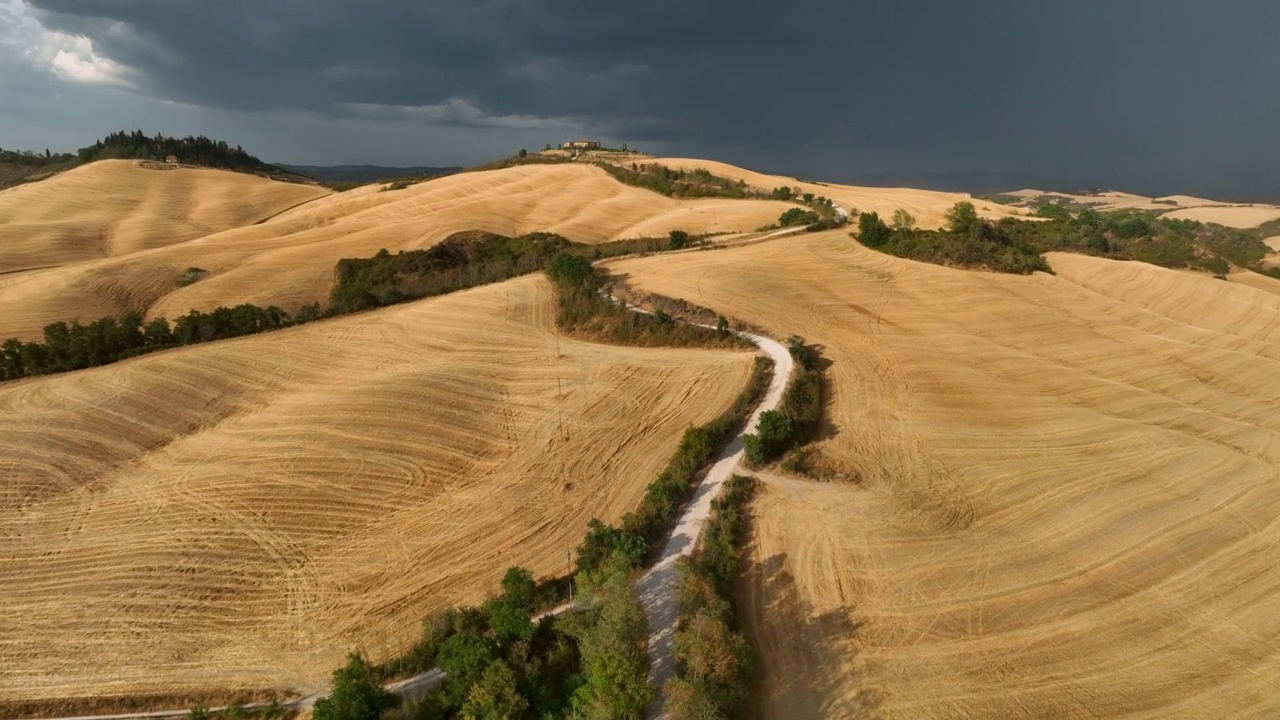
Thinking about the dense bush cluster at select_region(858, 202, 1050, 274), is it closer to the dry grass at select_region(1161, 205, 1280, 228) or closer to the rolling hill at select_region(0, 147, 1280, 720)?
the rolling hill at select_region(0, 147, 1280, 720)

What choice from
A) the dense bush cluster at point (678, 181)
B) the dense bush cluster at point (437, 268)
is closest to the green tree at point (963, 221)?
the dense bush cluster at point (678, 181)

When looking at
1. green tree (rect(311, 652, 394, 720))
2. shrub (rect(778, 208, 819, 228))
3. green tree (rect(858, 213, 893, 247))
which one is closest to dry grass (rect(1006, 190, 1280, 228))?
shrub (rect(778, 208, 819, 228))

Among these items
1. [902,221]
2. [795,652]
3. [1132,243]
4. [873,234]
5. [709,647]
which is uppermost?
[902,221]

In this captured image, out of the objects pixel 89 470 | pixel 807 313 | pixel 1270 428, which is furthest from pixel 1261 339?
pixel 89 470

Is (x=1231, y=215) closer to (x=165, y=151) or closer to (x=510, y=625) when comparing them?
(x=510, y=625)

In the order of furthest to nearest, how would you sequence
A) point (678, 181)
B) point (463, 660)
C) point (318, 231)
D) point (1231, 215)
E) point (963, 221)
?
point (1231, 215) → point (678, 181) → point (318, 231) → point (963, 221) → point (463, 660)

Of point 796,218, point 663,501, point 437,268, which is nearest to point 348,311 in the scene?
point 437,268

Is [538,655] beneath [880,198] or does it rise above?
beneath
